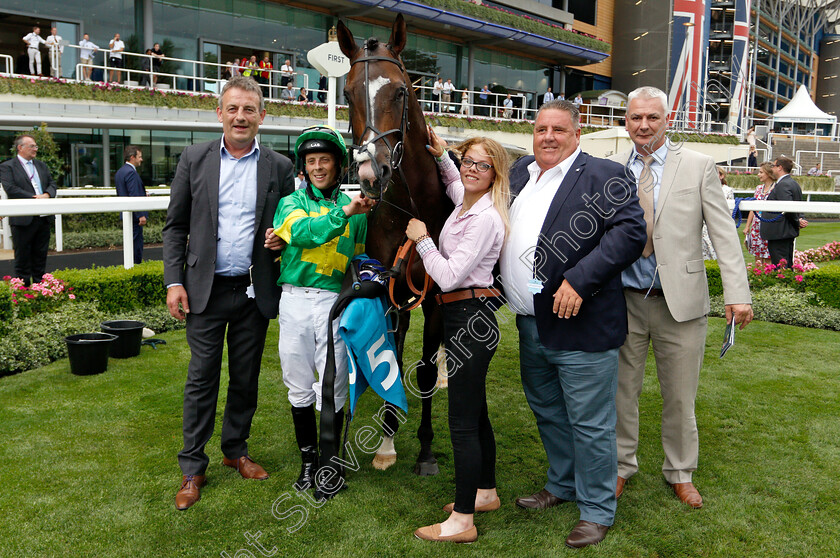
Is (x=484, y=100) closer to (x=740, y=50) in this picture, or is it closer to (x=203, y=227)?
(x=740, y=50)

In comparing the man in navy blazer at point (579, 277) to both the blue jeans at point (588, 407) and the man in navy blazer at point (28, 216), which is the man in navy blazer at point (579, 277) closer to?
the blue jeans at point (588, 407)

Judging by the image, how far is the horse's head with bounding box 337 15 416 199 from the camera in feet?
8.45

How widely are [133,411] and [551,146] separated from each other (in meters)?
A: 3.24

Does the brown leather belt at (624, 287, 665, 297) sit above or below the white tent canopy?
below

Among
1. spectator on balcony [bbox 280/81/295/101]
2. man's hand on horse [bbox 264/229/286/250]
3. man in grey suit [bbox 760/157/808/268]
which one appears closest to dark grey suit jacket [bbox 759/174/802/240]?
man in grey suit [bbox 760/157/808/268]

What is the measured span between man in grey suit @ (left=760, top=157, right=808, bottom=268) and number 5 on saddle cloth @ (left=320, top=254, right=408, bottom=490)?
624 cm

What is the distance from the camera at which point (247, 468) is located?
11.0ft

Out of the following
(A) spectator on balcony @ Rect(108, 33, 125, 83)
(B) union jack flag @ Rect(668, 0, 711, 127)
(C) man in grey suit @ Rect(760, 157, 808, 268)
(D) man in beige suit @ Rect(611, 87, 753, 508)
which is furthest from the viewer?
(B) union jack flag @ Rect(668, 0, 711, 127)

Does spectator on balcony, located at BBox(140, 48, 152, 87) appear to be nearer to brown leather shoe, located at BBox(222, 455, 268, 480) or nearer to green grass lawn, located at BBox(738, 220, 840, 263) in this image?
green grass lawn, located at BBox(738, 220, 840, 263)

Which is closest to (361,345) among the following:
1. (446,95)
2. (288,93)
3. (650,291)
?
(650,291)

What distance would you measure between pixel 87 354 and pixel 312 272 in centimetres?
271

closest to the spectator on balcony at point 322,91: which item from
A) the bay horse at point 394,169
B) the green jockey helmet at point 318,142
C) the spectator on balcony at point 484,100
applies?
the spectator on balcony at point 484,100

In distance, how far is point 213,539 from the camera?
2.73 m

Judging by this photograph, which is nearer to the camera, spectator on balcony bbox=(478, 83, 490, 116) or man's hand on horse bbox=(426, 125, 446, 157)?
man's hand on horse bbox=(426, 125, 446, 157)
